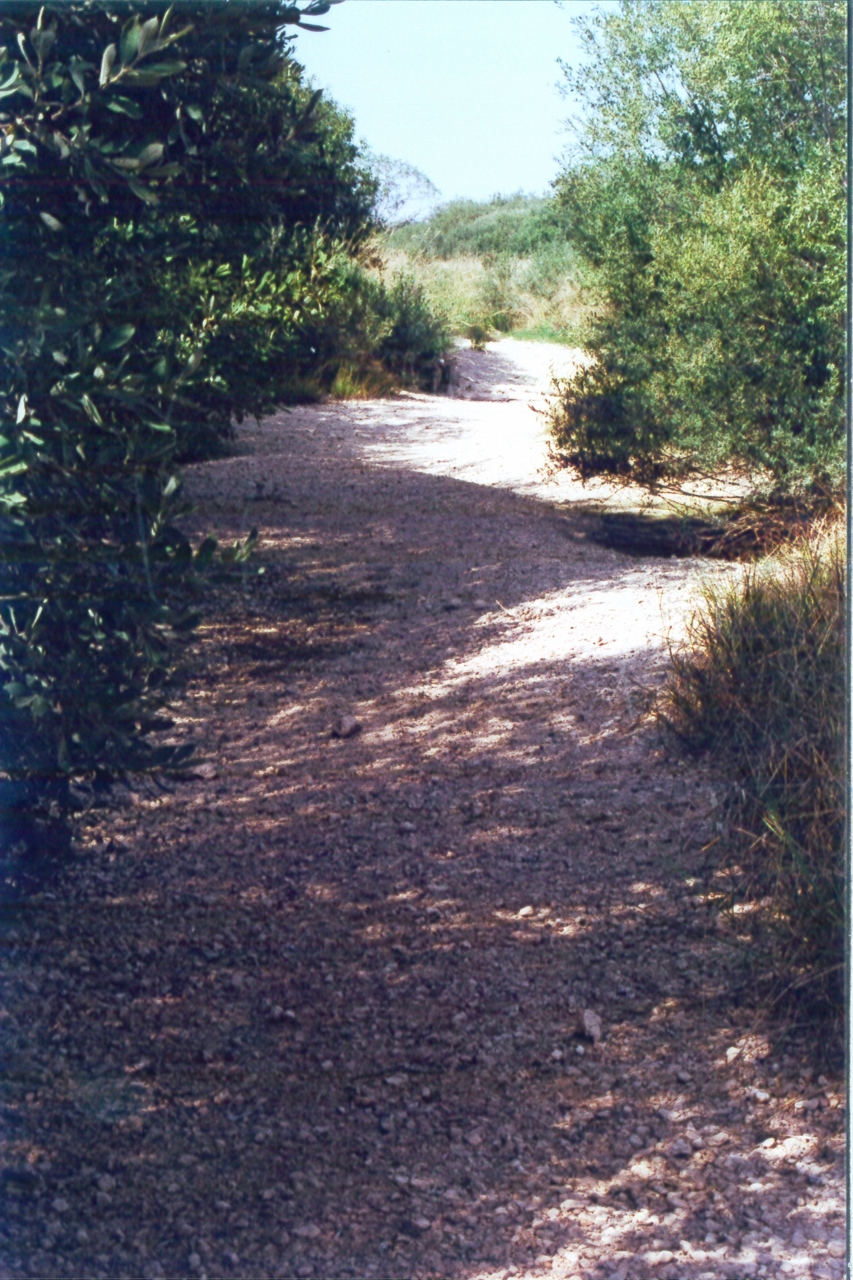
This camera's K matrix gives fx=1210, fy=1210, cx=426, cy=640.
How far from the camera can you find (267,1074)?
9.93 ft

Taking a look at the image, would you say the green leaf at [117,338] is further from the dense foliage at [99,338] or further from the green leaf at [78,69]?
the green leaf at [78,69]

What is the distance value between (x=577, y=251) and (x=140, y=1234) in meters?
9.28

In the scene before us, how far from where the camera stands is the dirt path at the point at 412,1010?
2473 millimetres

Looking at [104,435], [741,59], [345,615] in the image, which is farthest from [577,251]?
[104,435]

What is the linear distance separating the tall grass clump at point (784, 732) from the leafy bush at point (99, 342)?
162cm

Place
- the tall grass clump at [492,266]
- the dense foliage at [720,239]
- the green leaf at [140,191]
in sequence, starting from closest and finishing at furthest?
the green leaf at [140,191], the dense foliage at [720,239], the tall grass clump at [492,266]

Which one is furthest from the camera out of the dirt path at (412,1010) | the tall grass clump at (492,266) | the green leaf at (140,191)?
the tall grass clump at (492,266)

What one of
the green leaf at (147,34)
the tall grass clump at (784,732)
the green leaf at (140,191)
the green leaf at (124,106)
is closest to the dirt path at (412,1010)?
the tall grass clump at (784,732)

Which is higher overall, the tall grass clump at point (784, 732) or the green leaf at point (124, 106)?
the green leaf at point (124, 106)

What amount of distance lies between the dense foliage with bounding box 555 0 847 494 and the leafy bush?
5486 millimetres

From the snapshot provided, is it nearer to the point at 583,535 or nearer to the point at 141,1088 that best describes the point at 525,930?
the point at 141,1088

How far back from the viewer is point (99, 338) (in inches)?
93.6

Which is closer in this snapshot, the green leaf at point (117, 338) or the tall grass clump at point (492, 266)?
the green leaf at point (117, 338)

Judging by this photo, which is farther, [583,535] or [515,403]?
[515,403]
